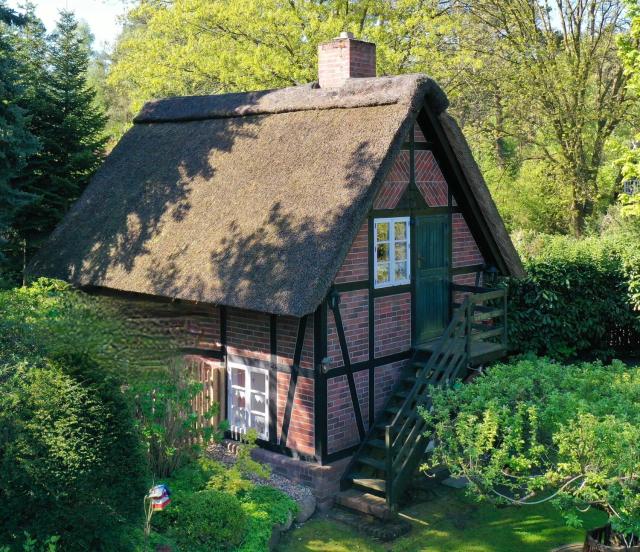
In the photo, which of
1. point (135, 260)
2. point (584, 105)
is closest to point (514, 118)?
point (584, 105)

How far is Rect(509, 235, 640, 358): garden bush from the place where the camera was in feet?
56.7

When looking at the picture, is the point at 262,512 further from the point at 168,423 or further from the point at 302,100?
the point at 302,100

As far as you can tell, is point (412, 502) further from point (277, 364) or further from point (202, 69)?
point (202, 69)

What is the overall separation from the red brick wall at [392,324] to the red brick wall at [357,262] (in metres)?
0.58

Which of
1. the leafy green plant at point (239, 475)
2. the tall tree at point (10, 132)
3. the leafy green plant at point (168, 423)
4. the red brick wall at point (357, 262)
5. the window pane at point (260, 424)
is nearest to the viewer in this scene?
the leafy green plant at point (239, 475)

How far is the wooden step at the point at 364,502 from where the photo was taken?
1054cm

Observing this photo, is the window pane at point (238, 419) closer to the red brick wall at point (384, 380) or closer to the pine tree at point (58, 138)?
the red brick wall at point (384, 380)

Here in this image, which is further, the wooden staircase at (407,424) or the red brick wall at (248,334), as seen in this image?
the red brick wall at (248,334)

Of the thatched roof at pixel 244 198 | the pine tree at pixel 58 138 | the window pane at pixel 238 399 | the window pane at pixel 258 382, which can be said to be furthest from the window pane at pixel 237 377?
the pine tree at pixel 58 138

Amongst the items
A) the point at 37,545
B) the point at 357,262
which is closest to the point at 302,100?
the point at 357,262

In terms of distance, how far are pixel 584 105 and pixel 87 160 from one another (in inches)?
580

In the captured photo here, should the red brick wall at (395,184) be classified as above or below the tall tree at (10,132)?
below

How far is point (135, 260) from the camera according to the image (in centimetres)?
1294

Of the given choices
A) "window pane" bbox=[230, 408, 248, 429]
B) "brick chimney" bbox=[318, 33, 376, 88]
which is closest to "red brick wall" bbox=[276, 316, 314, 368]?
"window pane" bbox=[230, 408, 248, 429]
